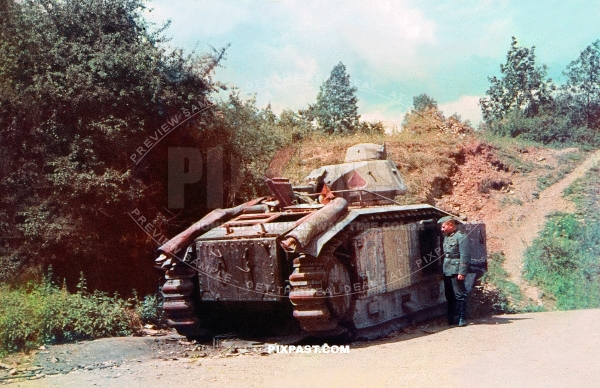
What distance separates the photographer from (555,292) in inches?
491

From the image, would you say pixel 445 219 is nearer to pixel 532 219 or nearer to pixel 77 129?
pixel 77 129

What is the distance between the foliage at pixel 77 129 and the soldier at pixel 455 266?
18.0 ft

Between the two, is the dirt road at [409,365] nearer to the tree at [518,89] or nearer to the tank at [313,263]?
the tank at [313,263]

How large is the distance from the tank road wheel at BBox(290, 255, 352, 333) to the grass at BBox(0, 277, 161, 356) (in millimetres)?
3396

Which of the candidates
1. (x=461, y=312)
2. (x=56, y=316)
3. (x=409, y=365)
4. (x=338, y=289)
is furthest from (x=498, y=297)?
(x=56, y=316)

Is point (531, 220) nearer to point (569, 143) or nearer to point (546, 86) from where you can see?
point (546, 86)

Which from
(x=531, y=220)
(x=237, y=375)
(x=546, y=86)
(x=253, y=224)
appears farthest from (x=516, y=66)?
(x=237, y=375)

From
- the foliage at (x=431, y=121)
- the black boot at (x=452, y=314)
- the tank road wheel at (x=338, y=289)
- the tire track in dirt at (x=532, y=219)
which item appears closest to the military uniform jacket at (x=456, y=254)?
the black boot at (x=452, y=314)

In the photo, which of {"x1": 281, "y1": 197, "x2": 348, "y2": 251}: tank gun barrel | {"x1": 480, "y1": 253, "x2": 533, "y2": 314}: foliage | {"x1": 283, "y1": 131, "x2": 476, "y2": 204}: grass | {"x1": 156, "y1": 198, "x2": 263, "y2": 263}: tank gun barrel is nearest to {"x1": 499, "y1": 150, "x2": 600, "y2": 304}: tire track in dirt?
{"x1": 480, "y1": 253, "x2": 533, "y2": 314}: foliage

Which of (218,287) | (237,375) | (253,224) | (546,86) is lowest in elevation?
(237,375)

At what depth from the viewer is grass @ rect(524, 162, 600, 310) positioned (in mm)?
12016

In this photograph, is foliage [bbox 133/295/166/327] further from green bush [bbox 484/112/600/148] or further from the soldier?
green bush [bbox 484/112/600/148]

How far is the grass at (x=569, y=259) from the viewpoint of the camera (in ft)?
39.4

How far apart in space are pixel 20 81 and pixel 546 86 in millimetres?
14435
